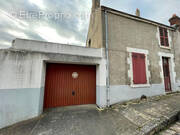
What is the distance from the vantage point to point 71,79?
13.6 feet

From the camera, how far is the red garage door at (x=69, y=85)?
12.7 ft

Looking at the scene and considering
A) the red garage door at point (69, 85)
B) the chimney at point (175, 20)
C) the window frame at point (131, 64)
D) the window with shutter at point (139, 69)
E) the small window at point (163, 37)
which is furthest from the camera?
the chimney at point (175, 20)

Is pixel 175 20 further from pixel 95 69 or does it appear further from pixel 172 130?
pixel 172 130

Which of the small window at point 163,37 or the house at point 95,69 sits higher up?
the small window at point 163,37

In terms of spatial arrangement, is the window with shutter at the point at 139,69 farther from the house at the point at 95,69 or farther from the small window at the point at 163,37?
the small window at the point at 163,37

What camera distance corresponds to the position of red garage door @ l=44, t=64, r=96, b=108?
3.86m

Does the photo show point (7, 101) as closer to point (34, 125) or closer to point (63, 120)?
point (34, 125)

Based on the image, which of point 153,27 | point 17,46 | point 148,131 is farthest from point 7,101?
point 153,27

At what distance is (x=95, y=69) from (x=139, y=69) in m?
2.75

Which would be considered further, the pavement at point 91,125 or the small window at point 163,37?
the small window at point 163,37

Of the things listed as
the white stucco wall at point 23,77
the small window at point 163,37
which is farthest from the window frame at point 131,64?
the white stucco wall at point 23,77

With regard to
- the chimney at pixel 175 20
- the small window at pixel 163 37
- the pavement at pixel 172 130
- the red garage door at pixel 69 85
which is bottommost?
the pavement at pixel 172 130

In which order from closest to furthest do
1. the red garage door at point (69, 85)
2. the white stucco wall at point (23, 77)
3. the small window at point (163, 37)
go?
1. the white stucco wall at point (23, 77)
2. the red garage door at point (69, 85)
3. the small window at point (163, 37)

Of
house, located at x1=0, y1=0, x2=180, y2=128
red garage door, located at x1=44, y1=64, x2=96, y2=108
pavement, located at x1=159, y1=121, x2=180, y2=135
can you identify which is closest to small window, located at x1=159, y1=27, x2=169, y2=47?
house, located at x1=0, y1=0, x2=180, y2=128
